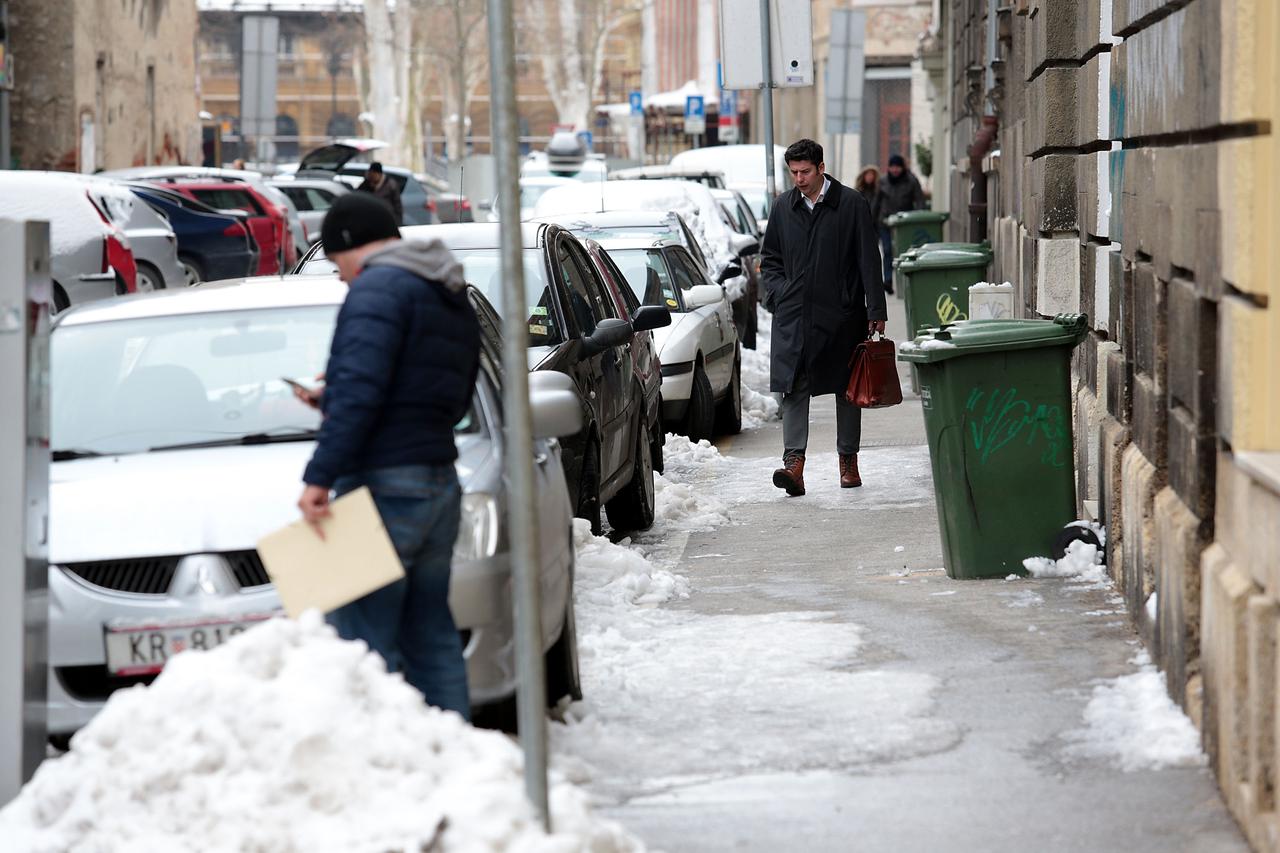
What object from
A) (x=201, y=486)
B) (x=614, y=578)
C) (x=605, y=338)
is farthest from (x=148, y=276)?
(x=201, y=486)

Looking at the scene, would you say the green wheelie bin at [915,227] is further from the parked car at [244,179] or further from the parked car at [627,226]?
the parked car at [627,226]

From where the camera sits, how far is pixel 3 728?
17.3ft

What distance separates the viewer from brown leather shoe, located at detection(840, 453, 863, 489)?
11.6 m

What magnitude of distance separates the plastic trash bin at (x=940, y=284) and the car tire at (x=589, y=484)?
7.60 metres

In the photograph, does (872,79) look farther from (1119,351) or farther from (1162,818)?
(1162,818)

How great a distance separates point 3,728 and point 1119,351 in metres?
4.72

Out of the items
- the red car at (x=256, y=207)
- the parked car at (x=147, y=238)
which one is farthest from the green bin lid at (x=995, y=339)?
the red car at (x=256, y=207)

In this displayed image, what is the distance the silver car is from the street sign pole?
1239 mm

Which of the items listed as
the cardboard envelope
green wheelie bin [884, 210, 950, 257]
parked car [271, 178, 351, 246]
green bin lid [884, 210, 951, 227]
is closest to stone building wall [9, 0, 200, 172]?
parked car [271, 178, 351, 246]

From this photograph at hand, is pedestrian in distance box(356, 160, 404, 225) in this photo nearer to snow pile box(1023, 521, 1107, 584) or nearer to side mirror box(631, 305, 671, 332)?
side mirror box(631, 305, 671, 332)

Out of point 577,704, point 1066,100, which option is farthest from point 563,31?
point 577,704

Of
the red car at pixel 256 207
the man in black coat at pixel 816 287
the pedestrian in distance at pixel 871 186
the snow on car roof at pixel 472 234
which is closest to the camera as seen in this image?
the snow on car roof at pixel 472 234

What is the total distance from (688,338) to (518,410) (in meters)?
9.15

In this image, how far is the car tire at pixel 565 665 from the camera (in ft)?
21.1
